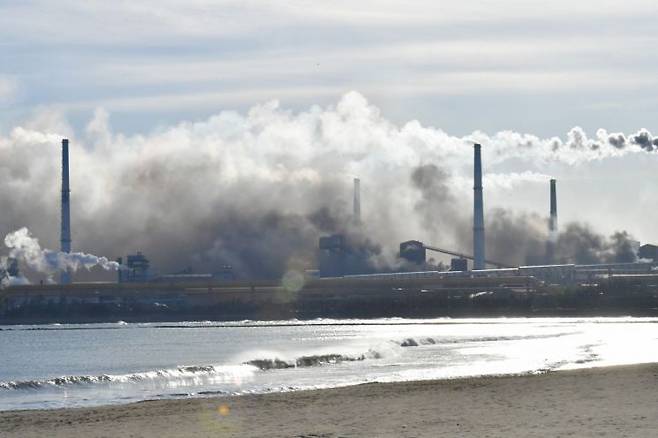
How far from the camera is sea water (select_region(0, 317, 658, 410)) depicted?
66.2m

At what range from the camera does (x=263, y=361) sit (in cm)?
8712

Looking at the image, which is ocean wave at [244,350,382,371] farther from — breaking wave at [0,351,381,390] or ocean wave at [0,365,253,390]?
ocean wave at [0,365,253,390]

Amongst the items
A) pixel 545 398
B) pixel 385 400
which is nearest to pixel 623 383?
pixel 545 398

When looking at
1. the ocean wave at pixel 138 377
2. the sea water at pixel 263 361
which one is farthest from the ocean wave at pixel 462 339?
the ocean wave at pixel 138 377

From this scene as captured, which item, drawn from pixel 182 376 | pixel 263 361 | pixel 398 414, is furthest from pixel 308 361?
pixel 398 414

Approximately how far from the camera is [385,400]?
5250 centimetres

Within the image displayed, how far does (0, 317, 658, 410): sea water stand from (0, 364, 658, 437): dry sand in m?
6.94

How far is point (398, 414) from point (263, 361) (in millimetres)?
40949

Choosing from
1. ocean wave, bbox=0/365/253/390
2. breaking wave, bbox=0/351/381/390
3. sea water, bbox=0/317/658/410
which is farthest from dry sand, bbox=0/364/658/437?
ocean wave, bbox=0/365/253/390

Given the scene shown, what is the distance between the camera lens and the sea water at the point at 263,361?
6619cm

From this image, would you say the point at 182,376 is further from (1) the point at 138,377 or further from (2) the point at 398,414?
(2) the point at 398,414

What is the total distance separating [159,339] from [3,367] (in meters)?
49.4

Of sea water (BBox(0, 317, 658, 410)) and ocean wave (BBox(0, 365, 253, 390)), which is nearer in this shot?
sea water (BBox(0, 317, 658, 410))

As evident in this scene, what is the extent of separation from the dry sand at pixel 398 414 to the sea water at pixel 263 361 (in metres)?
6.94
